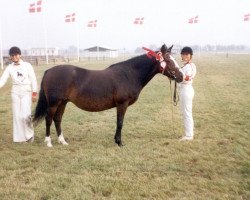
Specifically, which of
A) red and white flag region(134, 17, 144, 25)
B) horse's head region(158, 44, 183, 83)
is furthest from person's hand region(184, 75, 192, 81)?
red and white flag region(134, 17, 144, 25)

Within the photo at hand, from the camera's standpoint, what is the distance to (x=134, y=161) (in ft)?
21.2

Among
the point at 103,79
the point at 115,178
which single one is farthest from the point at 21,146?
the point at 115,178

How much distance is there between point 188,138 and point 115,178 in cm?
314

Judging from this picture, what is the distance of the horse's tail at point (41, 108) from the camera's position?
7.86 metres

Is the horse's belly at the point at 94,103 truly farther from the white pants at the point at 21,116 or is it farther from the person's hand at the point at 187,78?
the person's hand at the point at 187,78

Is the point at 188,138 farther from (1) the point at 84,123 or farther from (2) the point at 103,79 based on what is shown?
(1) the point at 84,123

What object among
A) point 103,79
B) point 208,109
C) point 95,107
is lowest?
point 208,109

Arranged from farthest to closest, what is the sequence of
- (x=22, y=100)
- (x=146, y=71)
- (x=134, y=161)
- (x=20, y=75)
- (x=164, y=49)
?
(x=22, y=100) < (x=20, y=75) < (x=146, y=71) < (x=164, y=49) < (x=134, y=161)

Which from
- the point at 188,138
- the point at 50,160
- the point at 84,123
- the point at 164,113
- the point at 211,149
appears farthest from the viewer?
the point at 164,113

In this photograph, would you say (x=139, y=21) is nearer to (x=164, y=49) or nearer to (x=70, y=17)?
(x=70, y=17)

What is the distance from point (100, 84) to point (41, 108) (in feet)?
5.28

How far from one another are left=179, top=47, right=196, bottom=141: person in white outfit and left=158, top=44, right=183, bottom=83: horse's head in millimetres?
192

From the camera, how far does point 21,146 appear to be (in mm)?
7750

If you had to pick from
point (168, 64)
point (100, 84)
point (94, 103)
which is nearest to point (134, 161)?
point (94, 103)
